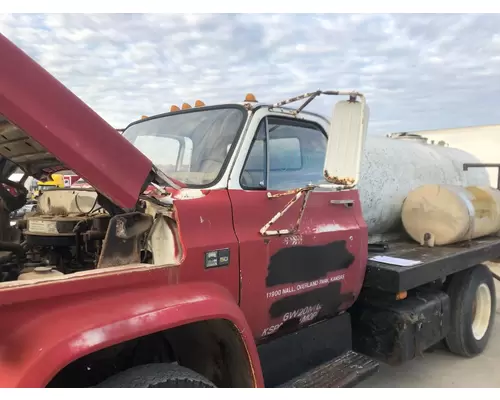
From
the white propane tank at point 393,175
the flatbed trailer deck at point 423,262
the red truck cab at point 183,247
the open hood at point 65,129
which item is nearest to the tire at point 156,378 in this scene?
the red truck cab at point 183,247

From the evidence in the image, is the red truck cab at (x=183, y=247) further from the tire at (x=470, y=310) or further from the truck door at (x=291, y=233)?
the tire at (x=470, y=310)

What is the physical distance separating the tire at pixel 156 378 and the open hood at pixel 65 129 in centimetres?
75

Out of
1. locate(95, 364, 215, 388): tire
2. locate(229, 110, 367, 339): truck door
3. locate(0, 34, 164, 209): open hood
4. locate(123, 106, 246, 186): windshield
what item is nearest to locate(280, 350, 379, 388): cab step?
locate(229, 110, 367, 339): truck door

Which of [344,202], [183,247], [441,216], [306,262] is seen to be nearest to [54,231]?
[183,247]

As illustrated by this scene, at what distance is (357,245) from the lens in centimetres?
348

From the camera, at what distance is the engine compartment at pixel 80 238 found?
2.39 meters

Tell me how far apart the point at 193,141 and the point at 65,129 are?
1289 millimetres

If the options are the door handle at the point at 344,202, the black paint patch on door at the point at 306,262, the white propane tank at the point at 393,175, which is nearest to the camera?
the black paint patch on door at the point at 306,262

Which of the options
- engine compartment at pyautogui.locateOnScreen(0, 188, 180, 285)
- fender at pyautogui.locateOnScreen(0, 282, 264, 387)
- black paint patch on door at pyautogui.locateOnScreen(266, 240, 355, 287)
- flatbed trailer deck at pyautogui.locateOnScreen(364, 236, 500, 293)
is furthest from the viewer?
Result: flatbed trailer deck at pyautogui.locateOnScreen(364, 236, 500, 293)

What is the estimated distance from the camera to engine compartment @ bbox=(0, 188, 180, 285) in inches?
94.2

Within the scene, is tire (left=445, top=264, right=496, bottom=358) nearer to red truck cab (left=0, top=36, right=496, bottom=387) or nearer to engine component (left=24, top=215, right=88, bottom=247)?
red truck cab (left=0, top=36, right=496, bottom=387)

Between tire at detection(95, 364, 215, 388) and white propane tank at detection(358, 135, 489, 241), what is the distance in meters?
2.72

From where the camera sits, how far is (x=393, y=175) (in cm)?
491

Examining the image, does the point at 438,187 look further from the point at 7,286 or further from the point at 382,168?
the point at 7,286
